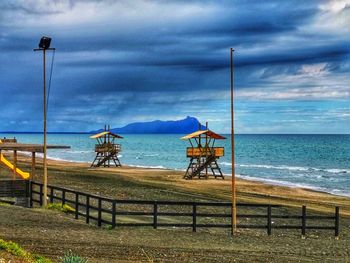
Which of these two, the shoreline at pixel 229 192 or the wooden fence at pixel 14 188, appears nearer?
the wooden fence at pixel 14 188

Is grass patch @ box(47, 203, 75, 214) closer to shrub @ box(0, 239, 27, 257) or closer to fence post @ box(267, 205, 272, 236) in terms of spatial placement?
fence post @ box(267, 205, 272, 236)

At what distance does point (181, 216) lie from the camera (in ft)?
88.3

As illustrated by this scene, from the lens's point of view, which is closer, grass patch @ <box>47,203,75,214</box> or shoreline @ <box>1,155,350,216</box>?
grass patch @ <box>47,203,75,214</box>

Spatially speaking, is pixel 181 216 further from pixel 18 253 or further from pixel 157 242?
pixel 18 253

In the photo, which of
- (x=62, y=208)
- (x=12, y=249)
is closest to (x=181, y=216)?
(x=62, y=208)

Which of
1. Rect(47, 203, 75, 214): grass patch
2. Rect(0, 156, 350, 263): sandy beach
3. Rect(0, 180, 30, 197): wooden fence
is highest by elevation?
Rect(0, 180, 30, 197): wooden fence

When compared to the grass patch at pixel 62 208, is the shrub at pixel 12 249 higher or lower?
higher

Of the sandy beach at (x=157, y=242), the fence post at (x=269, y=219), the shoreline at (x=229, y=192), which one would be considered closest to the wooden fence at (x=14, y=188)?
the sandy beach at (x=157, y=242)

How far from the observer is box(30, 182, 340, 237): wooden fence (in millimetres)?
21031

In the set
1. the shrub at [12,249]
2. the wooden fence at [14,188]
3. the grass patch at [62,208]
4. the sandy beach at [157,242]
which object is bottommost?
the sandy beach at [157,242]

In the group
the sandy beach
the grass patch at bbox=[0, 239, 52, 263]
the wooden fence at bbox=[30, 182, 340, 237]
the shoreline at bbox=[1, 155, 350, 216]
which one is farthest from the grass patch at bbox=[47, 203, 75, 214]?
the grass patch at bbox=[0, 239, 52, 263]

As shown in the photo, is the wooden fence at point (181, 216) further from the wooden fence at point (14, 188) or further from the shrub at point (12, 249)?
the shrub at point (12, 249)

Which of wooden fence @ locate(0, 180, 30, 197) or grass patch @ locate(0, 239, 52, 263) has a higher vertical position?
wooden fence @ locate(0, 180, 30, 197)

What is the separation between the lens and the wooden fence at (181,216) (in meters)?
21.0
